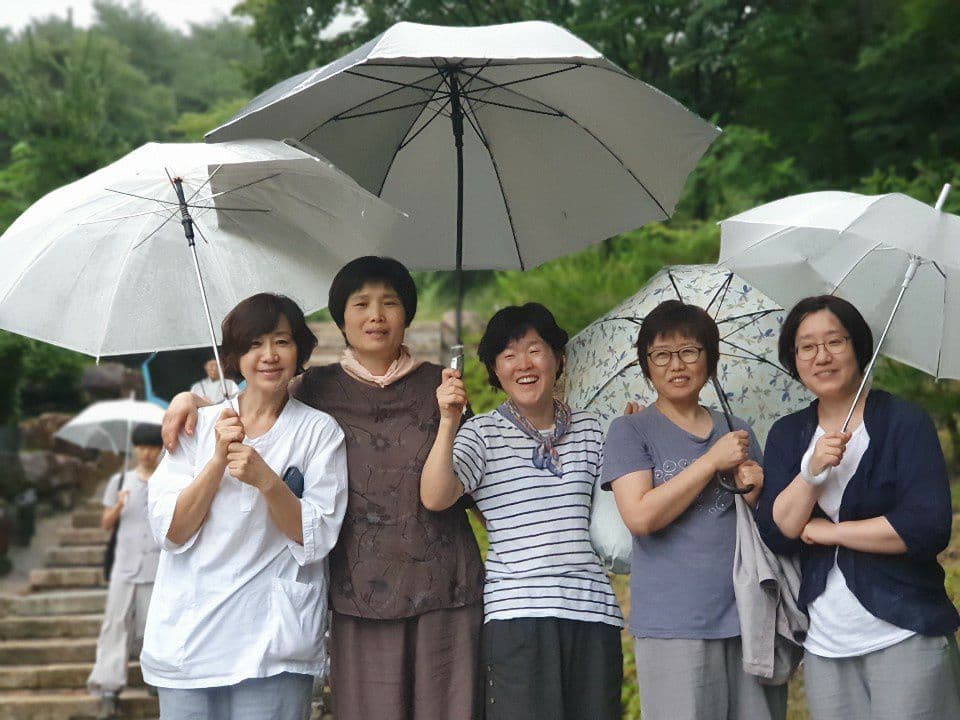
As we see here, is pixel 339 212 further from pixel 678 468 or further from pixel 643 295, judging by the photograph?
pixel 678 468

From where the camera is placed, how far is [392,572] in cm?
340

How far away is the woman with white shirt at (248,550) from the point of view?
10.6 feet

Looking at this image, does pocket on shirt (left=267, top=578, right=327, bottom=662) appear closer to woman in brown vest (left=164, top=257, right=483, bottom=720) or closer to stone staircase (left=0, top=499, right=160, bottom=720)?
woman in brown vest (left=164, top=257, right=483, bottom=720)

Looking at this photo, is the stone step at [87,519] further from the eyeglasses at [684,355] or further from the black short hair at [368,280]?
the eyeglasses at [684,355]

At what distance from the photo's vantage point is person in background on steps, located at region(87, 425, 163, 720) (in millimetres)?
7926

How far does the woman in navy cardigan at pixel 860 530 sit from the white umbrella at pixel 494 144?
0.85m

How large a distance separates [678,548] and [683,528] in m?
0.06

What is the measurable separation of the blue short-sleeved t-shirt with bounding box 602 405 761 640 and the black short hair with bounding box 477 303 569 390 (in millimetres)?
327

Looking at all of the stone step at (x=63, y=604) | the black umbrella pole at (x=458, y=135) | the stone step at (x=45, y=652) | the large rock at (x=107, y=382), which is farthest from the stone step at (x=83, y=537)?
the black umbrella pole at (x=458, y=135)

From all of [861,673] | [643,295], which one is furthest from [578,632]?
[643,295]

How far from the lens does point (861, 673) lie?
3.17 m

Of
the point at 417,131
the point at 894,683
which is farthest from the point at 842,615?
the point at 417,131

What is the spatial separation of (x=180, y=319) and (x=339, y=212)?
0.59 m

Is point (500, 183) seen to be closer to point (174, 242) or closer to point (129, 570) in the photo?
point (174, 242)
